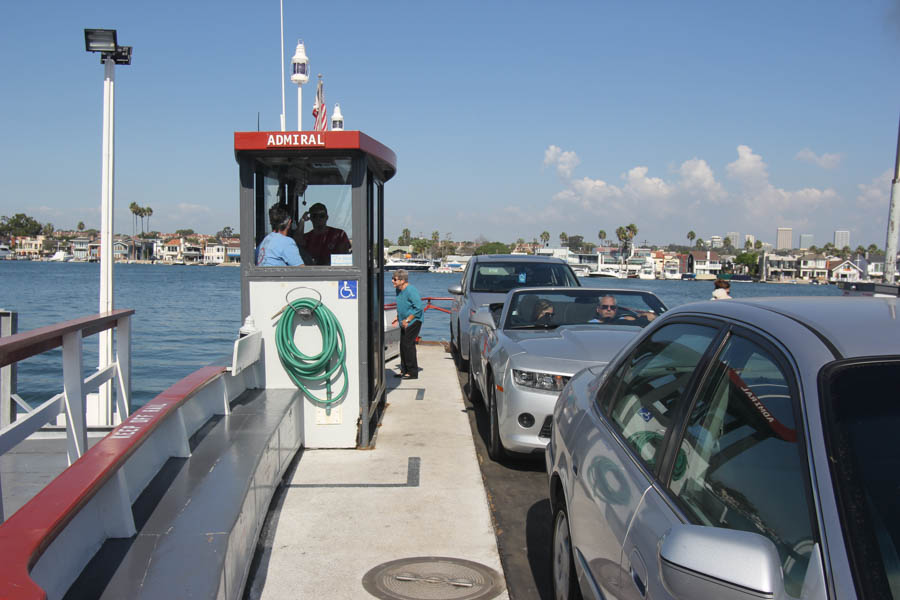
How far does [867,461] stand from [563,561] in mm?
1829

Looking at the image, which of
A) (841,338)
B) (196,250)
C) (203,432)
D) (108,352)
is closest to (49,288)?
(108,352)

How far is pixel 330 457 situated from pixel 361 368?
0.81 metres

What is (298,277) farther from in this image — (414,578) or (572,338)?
(414,578)

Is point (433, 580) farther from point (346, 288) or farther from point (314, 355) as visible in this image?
point (346, 288)

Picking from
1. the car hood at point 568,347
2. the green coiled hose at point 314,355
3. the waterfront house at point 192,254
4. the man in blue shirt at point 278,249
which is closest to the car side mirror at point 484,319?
the car hood at point 568,347

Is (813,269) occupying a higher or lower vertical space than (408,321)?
higher

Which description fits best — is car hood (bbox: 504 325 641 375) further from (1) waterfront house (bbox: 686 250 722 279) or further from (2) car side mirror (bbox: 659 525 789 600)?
(1) waterfront house (bbox: 686 250 722 279)

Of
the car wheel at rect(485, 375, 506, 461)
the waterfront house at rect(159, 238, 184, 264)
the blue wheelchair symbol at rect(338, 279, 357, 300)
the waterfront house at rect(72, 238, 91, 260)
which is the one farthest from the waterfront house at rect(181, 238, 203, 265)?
the car wheel at rect(485, 375, 506, 461)

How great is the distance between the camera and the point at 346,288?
6.26 metres

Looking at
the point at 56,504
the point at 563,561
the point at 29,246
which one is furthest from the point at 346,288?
the point at 29,246

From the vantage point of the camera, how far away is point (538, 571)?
163 inches

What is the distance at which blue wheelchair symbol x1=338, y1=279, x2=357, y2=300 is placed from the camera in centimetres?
625

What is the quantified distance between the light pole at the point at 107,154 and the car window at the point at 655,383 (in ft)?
20.5

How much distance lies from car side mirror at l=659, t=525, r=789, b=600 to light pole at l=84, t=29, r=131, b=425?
23.6ft
